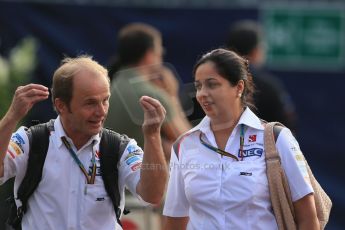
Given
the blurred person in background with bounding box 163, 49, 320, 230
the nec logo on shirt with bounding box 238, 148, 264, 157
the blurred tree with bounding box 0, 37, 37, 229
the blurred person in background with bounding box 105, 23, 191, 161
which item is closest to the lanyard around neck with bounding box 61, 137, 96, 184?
the blurred person in background with bounding box 163, 49, 320, 230

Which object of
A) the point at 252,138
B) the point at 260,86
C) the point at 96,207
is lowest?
the point at 96,207

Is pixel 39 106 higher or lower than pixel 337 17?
lower

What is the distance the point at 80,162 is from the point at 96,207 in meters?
→ 0.24

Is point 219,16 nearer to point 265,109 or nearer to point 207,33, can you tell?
point 207,33

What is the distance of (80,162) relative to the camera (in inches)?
194

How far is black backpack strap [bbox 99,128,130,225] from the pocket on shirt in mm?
32

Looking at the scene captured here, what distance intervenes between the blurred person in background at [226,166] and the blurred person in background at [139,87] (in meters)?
1.32

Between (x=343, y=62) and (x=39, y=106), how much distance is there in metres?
3.33

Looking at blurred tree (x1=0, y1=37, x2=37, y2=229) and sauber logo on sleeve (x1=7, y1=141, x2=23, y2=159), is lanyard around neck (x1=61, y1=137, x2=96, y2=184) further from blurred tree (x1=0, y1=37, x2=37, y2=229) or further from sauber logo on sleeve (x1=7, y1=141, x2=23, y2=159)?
blurred tree (x1=0, y1=37, x2=37, y2=229)

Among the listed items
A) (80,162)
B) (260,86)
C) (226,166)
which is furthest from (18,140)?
(260,86)

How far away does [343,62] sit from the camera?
35.1 feet

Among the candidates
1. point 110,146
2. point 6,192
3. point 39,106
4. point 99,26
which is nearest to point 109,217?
point 110,146

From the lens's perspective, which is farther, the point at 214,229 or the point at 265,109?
the point at 265,109

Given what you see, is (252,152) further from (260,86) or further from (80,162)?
(260,86)
